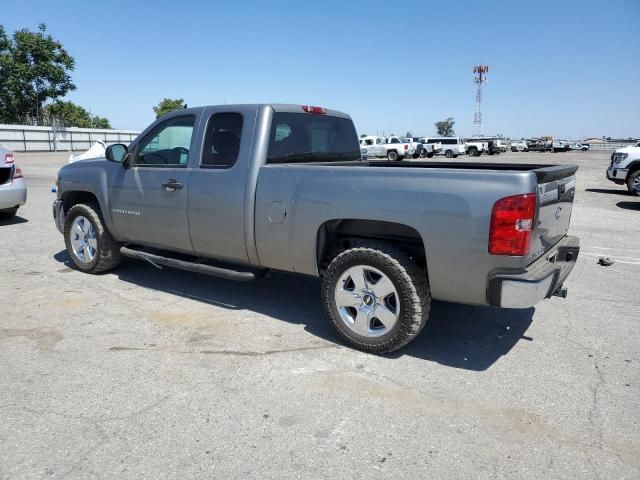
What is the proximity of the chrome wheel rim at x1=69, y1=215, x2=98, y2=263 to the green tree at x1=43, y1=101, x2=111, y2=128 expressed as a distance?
40.6m

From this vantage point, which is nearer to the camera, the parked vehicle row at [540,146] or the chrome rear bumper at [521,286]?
the chrome rear bumper at [521,286]

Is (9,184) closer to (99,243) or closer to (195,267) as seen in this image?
(99,243)

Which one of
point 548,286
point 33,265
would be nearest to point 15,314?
point 33,265

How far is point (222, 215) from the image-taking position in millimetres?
4543

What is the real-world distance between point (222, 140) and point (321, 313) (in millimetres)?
1853

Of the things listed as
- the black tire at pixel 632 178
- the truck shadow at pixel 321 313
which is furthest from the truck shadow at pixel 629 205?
the truck shadow at pixel 321 313

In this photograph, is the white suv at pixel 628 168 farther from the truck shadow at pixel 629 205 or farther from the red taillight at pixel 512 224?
the red taillight at pixel 512 224

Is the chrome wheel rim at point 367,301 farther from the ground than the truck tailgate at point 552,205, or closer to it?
closer to it

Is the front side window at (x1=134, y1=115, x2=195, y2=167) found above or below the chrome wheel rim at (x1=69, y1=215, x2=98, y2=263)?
above

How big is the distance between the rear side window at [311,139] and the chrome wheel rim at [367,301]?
4.34 feet

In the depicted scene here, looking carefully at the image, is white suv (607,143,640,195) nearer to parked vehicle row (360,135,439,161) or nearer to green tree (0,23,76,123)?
parked vehicle row (360,135,439,161)

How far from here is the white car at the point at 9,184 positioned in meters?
9.01

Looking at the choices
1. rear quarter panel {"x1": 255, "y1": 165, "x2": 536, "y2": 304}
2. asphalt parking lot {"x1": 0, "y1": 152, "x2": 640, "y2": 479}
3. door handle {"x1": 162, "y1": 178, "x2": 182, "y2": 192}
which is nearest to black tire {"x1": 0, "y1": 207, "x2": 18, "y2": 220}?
asphalt parking lot {"x1": 0, "y1": 152, "x2": 640, "y2": 479}

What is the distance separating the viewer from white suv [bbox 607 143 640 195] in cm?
1407
